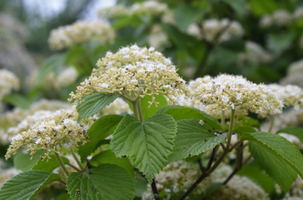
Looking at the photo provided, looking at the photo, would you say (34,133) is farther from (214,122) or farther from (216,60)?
(216,60)

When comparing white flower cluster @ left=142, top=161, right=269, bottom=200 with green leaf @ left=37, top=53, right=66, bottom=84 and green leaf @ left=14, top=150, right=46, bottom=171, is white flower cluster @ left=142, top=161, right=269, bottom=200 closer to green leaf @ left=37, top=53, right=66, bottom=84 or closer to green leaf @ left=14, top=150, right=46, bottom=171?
green leaf @ left=14, top=150, right=46, bottom=171

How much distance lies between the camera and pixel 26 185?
0.99 metres

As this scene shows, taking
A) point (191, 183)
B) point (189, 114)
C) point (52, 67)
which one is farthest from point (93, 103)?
point (52, 67)

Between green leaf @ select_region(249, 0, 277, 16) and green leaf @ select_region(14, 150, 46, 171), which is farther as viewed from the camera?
green leaf @ select_region(249, 0, 277, 16)

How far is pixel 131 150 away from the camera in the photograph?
0.89 meters

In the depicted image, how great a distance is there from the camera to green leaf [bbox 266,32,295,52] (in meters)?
2.92

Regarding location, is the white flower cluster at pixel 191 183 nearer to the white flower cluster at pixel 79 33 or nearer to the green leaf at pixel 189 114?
the green leaf at pixel 189 114

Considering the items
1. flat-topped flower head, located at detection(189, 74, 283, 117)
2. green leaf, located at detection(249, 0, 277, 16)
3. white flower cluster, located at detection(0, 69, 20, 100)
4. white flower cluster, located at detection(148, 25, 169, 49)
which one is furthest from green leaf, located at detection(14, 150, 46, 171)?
green leaf, located at detection(249, 0, 277, 16)

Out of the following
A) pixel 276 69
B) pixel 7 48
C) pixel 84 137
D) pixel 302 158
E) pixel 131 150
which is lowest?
pixel 302 158

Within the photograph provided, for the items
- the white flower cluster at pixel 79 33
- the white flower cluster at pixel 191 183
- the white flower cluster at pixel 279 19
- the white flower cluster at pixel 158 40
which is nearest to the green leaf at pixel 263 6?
the white flower cluster at pixel 279 19

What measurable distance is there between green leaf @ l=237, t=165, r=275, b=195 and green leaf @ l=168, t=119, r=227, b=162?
2.21 feet

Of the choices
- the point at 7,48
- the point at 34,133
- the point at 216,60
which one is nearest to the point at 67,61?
the point at 216,60

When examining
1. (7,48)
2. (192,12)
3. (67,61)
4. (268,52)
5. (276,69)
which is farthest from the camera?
(7,48)

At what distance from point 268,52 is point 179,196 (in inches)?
114
